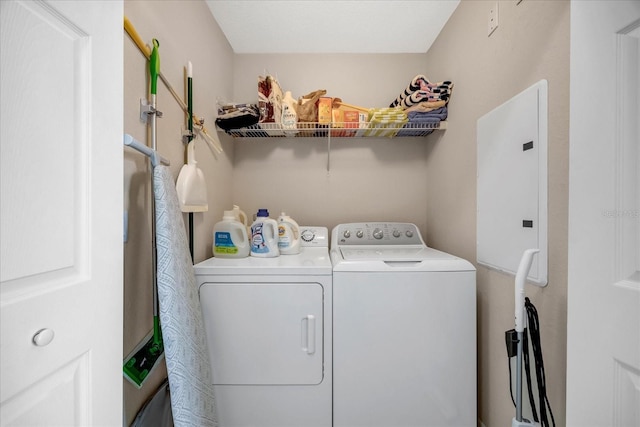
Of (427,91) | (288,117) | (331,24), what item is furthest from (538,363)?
(331,24)

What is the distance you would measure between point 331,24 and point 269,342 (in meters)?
2.07

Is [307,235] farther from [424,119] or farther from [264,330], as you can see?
[424,119]

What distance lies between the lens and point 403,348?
1.40 m

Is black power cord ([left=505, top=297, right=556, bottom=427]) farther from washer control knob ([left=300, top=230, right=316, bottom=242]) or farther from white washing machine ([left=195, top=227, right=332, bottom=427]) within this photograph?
washer control knob ([left=300, top=230, right=316, bottom=242])

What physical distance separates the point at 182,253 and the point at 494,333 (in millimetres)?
1577

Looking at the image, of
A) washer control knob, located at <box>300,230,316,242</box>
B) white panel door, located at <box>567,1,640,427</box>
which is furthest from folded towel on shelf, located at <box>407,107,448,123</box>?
white panel door, located at <box>567,1,640,427</box>

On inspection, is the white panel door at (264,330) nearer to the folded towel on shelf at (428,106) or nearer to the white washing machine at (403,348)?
the white washing machine at (403,348)

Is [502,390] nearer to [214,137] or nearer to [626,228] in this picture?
[626,228]

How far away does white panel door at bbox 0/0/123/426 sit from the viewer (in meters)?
0.49

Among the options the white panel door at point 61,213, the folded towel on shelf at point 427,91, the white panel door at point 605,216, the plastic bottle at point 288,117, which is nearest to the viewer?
the white panel door at point 61,213

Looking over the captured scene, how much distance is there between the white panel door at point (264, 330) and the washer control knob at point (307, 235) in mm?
645

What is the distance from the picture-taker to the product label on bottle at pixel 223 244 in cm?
166

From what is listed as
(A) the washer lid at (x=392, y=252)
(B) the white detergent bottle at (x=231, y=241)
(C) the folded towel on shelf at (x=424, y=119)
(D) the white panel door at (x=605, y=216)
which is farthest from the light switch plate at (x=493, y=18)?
(B) the white detergent bottle at (x=231, y=241)

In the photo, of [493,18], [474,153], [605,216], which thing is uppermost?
[493,18]
